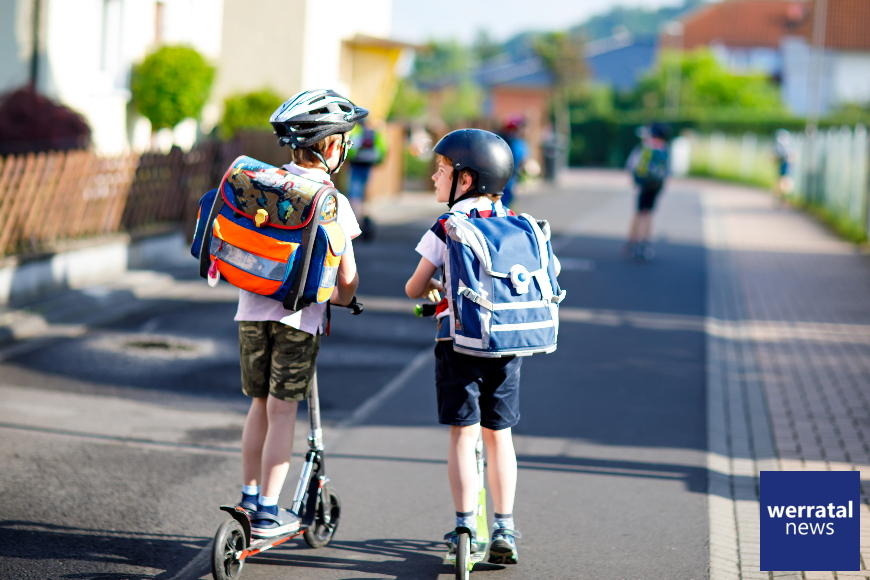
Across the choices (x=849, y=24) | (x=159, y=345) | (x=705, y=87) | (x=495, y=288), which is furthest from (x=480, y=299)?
(x=849, y=24)

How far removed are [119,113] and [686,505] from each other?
13201 mm

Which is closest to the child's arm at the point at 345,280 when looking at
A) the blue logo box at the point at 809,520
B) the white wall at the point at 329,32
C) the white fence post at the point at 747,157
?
the blue logo box at the point at 809,520

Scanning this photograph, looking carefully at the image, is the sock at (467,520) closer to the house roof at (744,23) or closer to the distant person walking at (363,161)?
the distant person walking at (363,161)

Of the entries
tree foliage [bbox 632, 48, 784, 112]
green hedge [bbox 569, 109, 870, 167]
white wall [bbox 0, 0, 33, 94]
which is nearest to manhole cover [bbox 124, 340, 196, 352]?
white wall [bbox 0, 0, 33, 94]

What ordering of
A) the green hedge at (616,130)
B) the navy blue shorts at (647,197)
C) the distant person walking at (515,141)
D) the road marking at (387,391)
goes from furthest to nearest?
the green hedge at (616,130) → the navy blue shorts at (647,197) → the distant person walking at (515,141) → the road marking at (387,391)

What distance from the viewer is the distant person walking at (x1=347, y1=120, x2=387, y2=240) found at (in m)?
14.6

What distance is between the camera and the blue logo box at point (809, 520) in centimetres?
315

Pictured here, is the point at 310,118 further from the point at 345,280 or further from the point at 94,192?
the point at 94,192

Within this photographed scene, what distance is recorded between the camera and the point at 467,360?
3691mm

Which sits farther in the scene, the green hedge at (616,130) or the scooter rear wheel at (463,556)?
the green hedge at (616,130)

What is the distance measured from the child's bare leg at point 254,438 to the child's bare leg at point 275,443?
0.18 feet

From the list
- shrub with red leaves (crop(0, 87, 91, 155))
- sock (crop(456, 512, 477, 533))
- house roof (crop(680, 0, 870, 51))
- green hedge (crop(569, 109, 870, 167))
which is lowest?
sock (crop(456, 512, 477, 533))

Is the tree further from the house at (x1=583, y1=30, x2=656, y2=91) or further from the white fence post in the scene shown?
the white fence post

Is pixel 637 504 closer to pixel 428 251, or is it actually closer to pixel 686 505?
pixel 686 505
